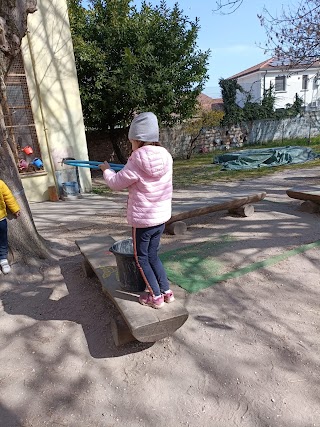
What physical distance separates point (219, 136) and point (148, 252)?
18.9 meters

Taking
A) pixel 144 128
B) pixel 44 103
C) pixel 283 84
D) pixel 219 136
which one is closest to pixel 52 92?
pixel 44 103

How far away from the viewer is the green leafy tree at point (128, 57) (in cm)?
1215

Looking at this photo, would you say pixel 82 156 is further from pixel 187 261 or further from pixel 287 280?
pixel 287 280

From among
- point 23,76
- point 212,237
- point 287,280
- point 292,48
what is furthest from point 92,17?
point 287,280

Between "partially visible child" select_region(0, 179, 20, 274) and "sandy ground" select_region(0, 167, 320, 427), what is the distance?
0.17 meters

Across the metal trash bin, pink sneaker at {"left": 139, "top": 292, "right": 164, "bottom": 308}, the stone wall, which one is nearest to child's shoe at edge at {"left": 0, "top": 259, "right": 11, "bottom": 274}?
the metal trash bin

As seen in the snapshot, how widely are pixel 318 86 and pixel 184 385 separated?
36835mm

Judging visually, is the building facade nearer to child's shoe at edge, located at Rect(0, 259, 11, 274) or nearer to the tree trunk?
the tree trunk

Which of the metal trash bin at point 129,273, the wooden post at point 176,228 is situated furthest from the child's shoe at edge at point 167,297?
the wooden post at point 176,228

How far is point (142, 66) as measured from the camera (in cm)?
1266

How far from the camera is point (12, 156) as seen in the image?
381 centimetres

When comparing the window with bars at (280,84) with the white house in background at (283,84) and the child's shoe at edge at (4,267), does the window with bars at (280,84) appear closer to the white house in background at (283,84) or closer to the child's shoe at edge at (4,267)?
the white house in background at (283,84)

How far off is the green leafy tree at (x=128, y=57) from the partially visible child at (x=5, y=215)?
31.1 ft

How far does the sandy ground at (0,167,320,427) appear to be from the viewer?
6.50 ft
